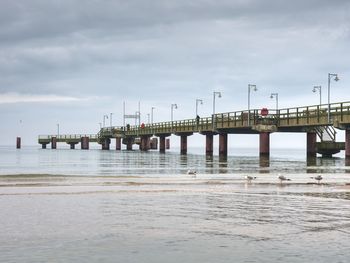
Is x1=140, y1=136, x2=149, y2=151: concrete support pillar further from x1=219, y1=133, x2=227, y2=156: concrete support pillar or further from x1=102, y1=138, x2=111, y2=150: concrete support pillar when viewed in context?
x1=219, y1=133, x2=227, y2=156: concrete support pillar

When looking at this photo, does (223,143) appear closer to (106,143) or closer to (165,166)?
(165,166)

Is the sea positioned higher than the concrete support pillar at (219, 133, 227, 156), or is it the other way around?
the concrete support pillar at (219, 133, 227, 156)

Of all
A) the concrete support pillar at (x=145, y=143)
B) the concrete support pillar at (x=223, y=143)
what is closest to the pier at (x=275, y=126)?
the concrete support pillar at (x=223, y=143)

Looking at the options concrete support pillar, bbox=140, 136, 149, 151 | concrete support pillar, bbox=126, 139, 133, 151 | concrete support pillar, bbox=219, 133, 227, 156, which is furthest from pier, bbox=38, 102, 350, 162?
concrete support pillar, bbox=126, 139, 133, 151

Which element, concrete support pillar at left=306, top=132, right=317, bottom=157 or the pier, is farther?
concrete support pillar at left=306, top=132, right=317, bottom=157

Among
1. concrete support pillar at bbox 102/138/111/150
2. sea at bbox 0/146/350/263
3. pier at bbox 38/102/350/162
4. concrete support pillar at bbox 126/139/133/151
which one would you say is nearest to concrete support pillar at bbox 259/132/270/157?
pier at bbox 38/102/350/162

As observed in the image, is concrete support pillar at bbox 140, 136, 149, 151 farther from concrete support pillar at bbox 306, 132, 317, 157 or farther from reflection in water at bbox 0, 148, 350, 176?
reflection in water at bbox 0, 148, 350, 176

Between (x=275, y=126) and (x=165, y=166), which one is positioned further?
(x=275, y=126)

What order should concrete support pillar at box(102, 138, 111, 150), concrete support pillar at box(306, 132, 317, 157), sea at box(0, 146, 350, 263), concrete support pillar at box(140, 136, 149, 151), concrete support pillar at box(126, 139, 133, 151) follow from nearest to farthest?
sea at box(0, 146, 350, 263) < concrete support pillar at box(306, 132, 317, 157) < concrete support pillar at box(140, 136, 149, 151) < concrete support pillar at box(126, 139, 133, 151) < concrete support pillar at box(102, 138, 111, 150)

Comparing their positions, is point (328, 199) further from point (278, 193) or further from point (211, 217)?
point (211, 217)

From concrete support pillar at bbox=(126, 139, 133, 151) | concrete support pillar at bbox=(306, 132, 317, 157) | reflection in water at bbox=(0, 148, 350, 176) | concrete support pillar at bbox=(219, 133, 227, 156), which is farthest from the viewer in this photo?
concrete support pillar at bbox=(126, 139, 133, 151)

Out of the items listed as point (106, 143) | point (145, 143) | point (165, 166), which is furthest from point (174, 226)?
point (106, 143)

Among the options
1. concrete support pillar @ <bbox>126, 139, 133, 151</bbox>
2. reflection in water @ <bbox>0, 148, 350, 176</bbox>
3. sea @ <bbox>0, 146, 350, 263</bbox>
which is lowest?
reflection in water @ <bbox>0, 148, 350, 176</bbox>

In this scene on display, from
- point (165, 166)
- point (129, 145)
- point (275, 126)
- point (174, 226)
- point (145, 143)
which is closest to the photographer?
point (174, 226)
